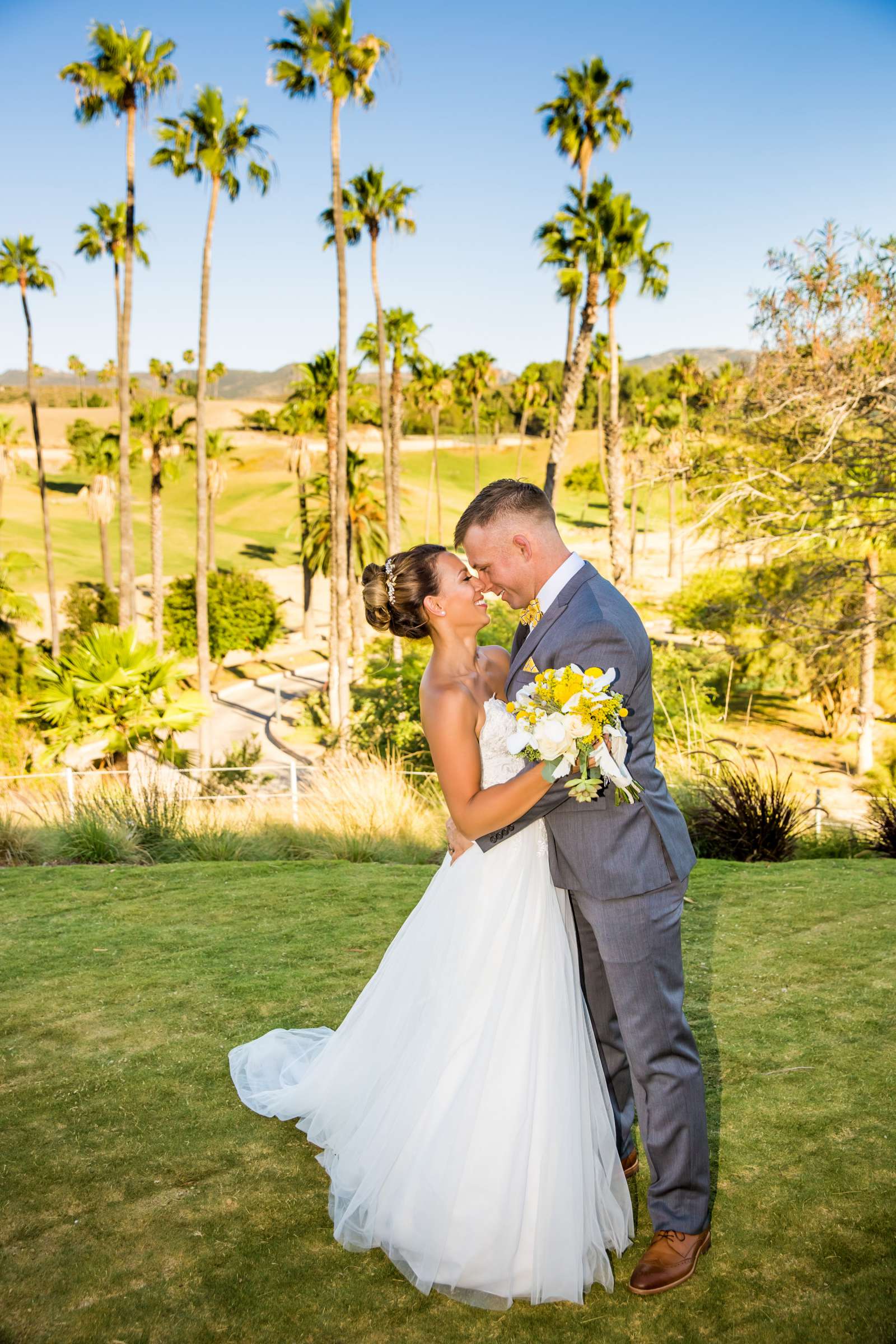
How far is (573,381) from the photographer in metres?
25.8

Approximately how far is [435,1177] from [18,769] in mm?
23874

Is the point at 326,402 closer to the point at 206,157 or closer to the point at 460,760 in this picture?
the point at 206,157

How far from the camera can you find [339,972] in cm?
571

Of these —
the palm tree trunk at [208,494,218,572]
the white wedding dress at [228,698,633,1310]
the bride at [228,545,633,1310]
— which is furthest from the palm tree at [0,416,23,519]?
the white wedding dress at [228,698,633,1310]

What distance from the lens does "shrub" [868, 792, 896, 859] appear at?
953 cm

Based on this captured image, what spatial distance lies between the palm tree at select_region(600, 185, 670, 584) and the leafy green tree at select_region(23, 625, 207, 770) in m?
14.3

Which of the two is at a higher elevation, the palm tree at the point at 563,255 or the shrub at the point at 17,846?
the palm tree at the point at 563,255

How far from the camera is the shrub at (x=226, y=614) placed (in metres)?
50.1

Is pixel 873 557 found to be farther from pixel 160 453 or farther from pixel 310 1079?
pixel 160 453

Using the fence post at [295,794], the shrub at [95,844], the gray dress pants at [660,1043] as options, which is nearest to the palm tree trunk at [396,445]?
the fence post at [295,794]

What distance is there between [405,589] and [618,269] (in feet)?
87.8

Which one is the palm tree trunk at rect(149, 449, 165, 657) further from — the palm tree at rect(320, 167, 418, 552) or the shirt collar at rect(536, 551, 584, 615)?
the shirt collar at rect(536, 551, 584, 615)

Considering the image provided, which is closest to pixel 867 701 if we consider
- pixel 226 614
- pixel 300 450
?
pixel 300 450

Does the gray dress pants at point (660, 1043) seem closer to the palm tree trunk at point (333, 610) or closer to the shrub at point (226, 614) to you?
the palm tree trunk at point (333, 610)
